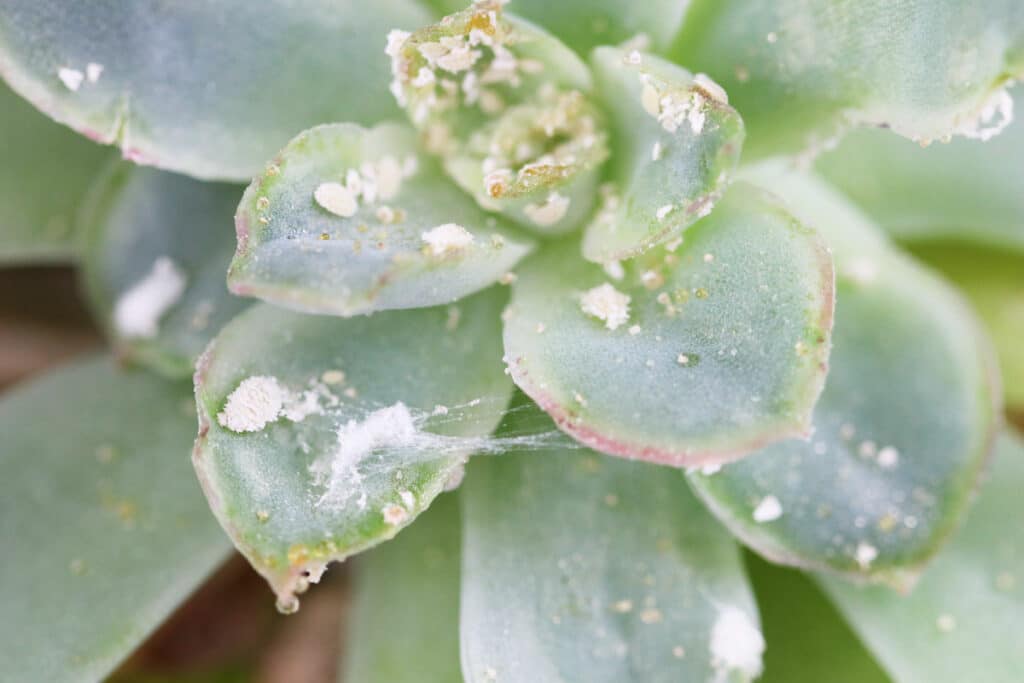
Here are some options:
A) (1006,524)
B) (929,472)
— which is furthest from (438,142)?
(1006,524)

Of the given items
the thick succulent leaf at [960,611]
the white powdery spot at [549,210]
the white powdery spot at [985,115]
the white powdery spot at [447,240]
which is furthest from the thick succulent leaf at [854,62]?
the thick succulent leaf at [960,611]

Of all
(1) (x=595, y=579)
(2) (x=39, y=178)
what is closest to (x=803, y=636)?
(1) (x=595, y=579)

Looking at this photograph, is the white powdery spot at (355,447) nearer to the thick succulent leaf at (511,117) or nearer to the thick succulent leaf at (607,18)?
the thick succulent leaf at (511,117)

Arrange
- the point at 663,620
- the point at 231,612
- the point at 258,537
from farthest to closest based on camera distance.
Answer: the point at 231,612
the point at 663,620
the point at 258,537

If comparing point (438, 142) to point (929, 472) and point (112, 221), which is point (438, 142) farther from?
point (929, 472)

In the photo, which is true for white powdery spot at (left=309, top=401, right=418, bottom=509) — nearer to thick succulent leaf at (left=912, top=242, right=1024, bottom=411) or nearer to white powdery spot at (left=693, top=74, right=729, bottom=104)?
white powdery spot at (left=693, top=74, right=729, bottom=104)

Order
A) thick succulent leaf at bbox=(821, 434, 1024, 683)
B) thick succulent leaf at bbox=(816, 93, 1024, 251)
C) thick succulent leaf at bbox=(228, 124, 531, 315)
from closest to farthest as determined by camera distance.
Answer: thick succulent leaf at bbox=(228, 124, 531, 315) < thick succulent leaf at bbox=(821, 434, 1024, 683) < thick succulent leaf at bbox=(816, 93, 1024, 251)

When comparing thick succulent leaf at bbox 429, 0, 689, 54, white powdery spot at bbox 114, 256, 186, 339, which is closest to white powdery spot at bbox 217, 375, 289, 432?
white powdery spot at bbox 114, 256, 186, 339
